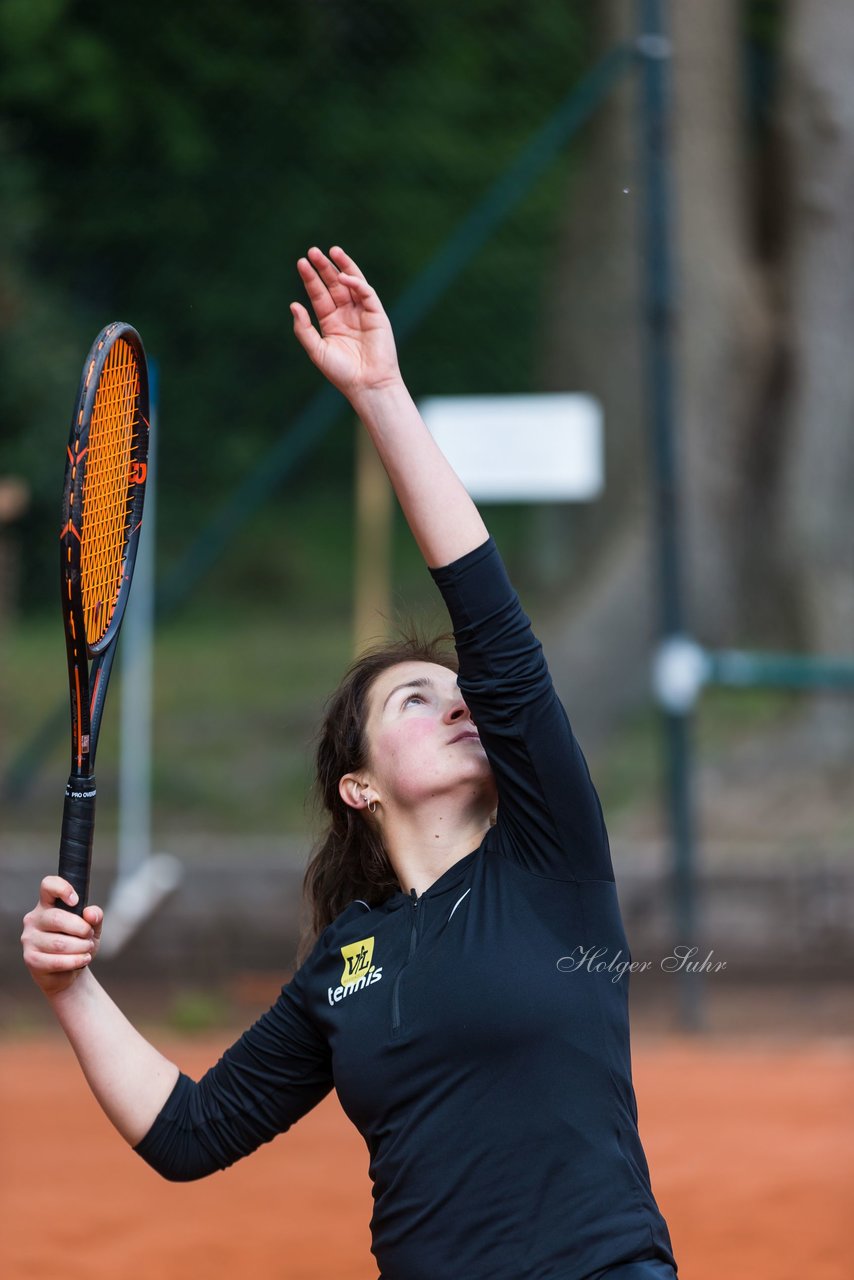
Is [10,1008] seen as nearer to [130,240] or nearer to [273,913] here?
[273,913]

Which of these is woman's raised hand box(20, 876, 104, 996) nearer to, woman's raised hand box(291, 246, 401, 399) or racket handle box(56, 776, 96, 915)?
racket handle box(56, 776, 96, 915)

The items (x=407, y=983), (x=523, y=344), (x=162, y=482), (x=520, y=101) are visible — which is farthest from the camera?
(x=520, y=101)

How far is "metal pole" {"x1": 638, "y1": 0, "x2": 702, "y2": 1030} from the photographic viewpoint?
235 inches

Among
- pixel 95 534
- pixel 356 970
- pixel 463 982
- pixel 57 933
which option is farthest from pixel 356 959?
pixel 95 534

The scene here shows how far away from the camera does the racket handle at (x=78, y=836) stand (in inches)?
78.0

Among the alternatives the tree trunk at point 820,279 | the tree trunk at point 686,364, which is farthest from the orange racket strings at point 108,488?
the tree trunk at point 820,279

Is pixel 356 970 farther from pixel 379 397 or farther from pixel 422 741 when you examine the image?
pixel 379 397

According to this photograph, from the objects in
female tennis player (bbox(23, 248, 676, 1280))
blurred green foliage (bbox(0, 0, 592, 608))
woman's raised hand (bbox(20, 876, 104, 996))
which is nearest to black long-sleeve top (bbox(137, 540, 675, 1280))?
female tennis player (bbox(23, 248, 676, 1280))

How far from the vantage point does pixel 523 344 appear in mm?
9633

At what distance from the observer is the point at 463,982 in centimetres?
185

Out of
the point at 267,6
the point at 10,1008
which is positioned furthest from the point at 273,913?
the point at 267,6

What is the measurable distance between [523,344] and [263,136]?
2385mm

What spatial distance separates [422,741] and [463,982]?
0.31 m

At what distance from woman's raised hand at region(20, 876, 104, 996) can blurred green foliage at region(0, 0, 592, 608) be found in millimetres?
7230
